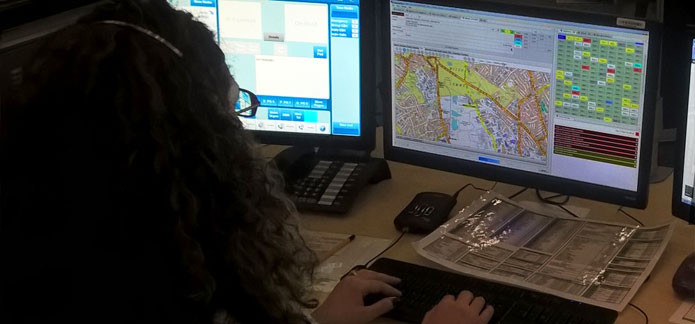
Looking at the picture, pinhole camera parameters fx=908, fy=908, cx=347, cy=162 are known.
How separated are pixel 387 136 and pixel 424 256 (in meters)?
0.33

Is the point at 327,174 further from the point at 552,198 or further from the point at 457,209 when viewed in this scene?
the point at 552,198

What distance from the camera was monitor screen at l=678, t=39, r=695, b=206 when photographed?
1.55m

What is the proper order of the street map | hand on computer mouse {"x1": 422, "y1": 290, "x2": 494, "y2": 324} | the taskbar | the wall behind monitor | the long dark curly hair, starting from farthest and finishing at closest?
1. the taskbar
2. the wall behind monitor
3. the street map
4. hand on computer mouse {"x1": 422, "y1": 290, "x2": 494, "y2": 324}
5. the long dark curly hair

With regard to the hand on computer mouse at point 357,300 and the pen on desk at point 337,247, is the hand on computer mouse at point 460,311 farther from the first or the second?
the pen on desk at point 337,247

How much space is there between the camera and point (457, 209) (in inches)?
75.3

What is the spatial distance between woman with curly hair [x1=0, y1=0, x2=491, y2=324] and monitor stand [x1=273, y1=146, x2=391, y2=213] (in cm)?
87

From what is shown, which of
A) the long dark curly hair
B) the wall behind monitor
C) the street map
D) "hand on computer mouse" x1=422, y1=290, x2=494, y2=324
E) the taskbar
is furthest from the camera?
the taskbar

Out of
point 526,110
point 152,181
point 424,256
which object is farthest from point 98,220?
point 526,110

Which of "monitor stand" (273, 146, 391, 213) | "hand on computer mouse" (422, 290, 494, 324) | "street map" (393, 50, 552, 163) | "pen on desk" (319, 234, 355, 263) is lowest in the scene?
"hand on computer mouse" (422, 290, 494, 324)

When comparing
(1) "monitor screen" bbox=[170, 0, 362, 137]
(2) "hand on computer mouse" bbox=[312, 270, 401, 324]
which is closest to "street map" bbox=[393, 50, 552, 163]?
(1) "monitor screen" bbox=[170, 0, 362, 137]

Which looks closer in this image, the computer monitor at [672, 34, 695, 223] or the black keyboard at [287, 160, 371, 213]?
the computer monitor at [672, 34, 695, 223]

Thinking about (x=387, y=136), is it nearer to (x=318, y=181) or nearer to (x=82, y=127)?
(x=318, y=181)

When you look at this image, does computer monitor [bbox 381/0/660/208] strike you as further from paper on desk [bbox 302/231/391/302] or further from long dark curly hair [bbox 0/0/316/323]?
long dark curly hair [bbox 0/0/316/323]

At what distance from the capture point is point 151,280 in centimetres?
101
